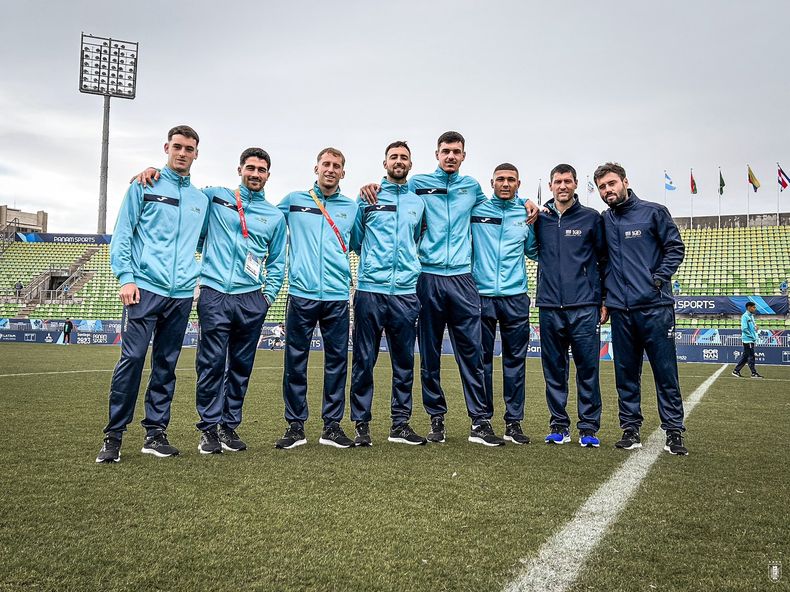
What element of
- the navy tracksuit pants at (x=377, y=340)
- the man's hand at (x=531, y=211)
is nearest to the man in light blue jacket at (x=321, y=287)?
the navy tracksuit pants at (x=377, y=340)

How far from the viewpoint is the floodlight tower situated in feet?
118

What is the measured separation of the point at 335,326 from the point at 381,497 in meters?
1.75

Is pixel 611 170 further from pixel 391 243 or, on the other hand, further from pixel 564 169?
pixel 391 243

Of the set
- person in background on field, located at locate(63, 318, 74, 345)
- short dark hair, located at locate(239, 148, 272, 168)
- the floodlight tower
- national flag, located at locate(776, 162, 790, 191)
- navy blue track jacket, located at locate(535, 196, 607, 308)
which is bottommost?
person in background on field, located at locate(63, 318, 74, 345)

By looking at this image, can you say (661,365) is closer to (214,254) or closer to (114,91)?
(214,254)

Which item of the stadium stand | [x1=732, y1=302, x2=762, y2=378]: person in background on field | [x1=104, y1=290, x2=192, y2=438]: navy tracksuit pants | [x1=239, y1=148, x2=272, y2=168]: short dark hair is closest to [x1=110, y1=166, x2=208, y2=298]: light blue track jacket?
[x1=104, y1=290, x2=192, y2=438]: navy tracksuit pants

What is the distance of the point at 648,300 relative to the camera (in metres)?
4.41

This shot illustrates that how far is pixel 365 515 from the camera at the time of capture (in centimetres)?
256

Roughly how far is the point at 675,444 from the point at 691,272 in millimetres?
27097

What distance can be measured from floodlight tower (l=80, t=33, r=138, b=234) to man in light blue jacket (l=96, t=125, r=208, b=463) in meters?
37.0

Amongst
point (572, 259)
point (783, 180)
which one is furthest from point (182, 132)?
point (783, 180)

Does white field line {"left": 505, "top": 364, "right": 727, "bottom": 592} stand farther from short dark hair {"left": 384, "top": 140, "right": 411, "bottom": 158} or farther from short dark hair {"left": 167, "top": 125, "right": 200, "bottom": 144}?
short dark hair {"left": 167, "top": 125, "right": 200, "bottom": 144}

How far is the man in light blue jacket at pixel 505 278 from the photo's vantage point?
4.61 m

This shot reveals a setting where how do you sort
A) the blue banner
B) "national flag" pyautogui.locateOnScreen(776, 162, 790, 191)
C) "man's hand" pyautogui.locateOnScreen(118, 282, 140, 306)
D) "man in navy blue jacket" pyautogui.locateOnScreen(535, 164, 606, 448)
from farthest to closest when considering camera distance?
"national flag" pyautogui.locateOnScreen(776, 162, 790, 191) < the blue banner < "man in navy blue jacket" pyautogui.locateOnScreen(535, 164, 606, 448) < "man's hand" pyautogui.locateOnScreen(118, 282, 140, 306)
